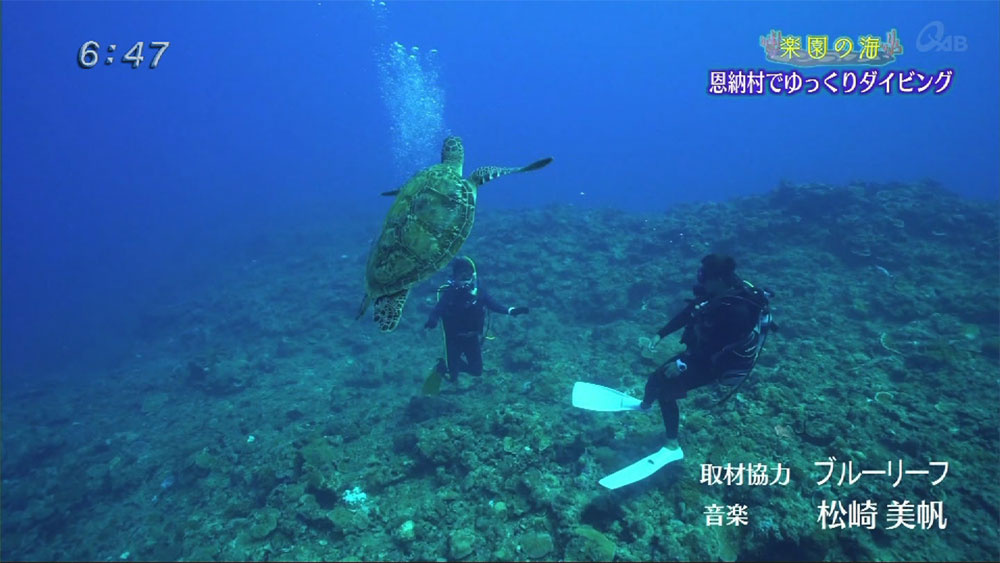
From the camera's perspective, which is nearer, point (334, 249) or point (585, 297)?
point (585, 297)

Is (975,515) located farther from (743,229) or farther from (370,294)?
(743,229)

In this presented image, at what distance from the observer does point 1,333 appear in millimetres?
35875

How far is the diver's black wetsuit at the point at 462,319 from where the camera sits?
8422mm

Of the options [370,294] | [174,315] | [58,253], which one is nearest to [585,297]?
[370,294]

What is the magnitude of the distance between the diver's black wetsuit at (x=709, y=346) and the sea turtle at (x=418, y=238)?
288cm

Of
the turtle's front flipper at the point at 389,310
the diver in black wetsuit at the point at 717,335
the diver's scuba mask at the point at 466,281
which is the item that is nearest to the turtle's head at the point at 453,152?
the diver's scuba mask at the point at 466,281

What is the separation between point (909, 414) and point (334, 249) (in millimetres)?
25953

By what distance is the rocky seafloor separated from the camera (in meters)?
5.16

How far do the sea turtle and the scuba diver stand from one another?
2.73 m

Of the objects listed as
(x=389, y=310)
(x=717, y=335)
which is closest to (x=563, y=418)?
(x=717, y=335)

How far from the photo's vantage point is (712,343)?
533 cm

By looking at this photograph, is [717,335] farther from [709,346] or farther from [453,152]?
[453,152]

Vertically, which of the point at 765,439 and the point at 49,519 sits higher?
the point at 765,439

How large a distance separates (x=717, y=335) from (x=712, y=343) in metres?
0.15
